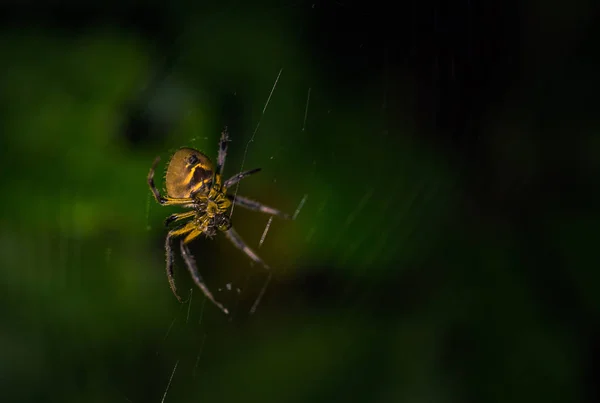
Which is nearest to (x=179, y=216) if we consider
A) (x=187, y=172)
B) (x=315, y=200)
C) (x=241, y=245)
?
(x=187, y=172)

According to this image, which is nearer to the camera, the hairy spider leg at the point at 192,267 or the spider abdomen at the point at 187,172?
the spider abdomen at the point at 187,172

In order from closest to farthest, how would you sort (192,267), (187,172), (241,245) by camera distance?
(187,172) < (192,267) < (241,245)

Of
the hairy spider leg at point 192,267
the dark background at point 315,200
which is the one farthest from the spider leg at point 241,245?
the hairy spider leg at point 192,267

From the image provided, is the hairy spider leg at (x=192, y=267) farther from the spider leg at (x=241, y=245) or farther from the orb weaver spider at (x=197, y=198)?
the spider leg at (x=241, y=245)

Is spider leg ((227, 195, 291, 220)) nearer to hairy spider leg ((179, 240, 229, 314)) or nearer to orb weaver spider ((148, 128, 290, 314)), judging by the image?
orb weaver spider ((148, 128, 290, 314))

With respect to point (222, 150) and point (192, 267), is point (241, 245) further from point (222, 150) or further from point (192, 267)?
point (222, 150)

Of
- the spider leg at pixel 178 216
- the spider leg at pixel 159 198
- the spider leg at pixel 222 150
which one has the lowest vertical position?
the spider leg at pixel 178 216
